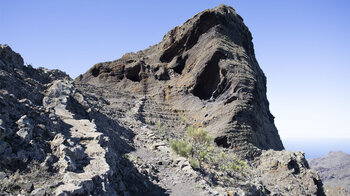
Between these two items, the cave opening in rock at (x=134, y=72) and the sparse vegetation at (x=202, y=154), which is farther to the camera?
the cave opening in rock at (x=134, y=72)

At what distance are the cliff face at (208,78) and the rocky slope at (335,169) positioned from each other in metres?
41.6

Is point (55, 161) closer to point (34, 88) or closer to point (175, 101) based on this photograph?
point (34, 88)

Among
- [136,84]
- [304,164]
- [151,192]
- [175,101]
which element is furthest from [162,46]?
[151,192]

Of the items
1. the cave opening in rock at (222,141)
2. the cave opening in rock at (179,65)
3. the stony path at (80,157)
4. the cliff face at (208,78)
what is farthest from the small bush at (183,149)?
the cave opening in rock at (179,65)

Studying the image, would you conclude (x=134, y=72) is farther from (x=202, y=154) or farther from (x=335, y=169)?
(x=335, y=169)

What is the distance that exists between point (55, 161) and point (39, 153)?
462mm

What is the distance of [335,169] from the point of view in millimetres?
104938

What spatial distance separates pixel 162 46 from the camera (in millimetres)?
32281

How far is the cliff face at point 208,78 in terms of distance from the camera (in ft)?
65.6

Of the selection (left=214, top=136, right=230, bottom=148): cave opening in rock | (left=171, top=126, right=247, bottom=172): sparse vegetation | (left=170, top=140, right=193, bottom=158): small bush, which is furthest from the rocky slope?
(left=170, top=140, right=193, bottom=158): small bush

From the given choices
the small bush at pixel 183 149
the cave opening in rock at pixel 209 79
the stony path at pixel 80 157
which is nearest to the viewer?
the stony path at pixel 80 157

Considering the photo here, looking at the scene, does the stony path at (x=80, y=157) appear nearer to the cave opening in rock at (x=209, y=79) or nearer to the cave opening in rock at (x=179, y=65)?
the cave opening in rock at (x=209, y=79)

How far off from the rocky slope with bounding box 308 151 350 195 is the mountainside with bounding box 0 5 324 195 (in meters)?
42.7

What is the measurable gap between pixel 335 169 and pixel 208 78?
354 feet
